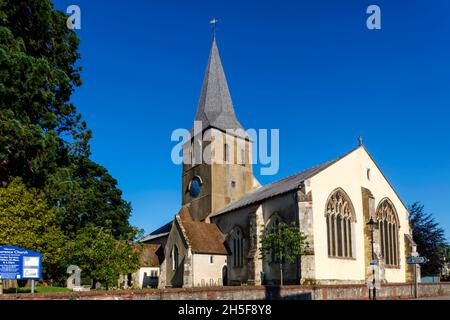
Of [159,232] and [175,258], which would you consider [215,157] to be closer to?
[175,258]

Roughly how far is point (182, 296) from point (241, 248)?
22141 mm

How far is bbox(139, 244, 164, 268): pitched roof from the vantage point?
48.0 meters

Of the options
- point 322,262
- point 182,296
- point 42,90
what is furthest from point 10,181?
point 322,262

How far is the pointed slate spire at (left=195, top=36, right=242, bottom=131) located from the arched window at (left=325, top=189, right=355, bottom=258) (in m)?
19.5

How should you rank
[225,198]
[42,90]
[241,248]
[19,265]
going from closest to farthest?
[19,265] < [42,90] < [241,248] < [225,198]

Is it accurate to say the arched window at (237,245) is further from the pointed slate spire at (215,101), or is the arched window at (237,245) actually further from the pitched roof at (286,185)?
the pointed slate spire at (215,101)

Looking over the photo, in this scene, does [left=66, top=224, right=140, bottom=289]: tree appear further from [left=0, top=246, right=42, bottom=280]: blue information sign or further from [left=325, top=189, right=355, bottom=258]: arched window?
[left=325, top=189, right=355, bottom=258]: arched window

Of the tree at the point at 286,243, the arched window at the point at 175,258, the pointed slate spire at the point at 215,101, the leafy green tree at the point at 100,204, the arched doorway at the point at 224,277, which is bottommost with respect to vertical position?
the arched doorway at the point at 224,277

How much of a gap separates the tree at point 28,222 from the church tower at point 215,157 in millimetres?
23546

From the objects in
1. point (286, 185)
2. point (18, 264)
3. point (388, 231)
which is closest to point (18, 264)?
point (18, 264)

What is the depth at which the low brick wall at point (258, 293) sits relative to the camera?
17270 millimetres

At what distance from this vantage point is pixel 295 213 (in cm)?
3612

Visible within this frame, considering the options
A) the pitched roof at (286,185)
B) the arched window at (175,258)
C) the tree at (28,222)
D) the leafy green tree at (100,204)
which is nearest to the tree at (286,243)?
the pitched roof at (286,185)
